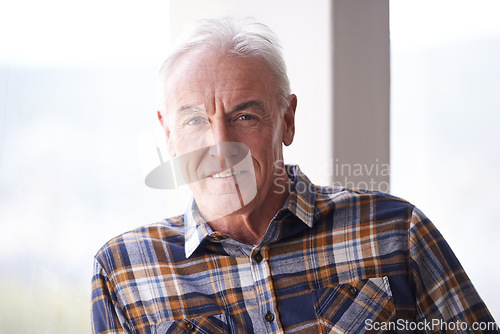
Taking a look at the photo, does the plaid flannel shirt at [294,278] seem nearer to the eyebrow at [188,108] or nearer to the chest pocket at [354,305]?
the chest pocket at [354,305]

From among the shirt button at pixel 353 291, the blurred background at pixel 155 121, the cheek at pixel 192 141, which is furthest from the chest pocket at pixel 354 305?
the blurred background at pixel 155 121

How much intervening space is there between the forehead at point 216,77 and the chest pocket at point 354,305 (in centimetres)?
44

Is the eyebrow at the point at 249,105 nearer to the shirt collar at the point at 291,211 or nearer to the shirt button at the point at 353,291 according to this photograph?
the shirt collar at the point at 291,211

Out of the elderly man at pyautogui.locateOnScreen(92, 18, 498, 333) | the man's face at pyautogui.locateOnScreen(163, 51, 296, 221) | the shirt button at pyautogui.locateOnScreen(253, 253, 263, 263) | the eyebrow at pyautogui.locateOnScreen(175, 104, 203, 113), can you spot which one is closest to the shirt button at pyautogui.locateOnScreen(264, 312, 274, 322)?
the elderly man at pyautogui.locateOnScreen(92, 18, 498, 333)

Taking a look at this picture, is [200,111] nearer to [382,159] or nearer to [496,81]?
[382,159]

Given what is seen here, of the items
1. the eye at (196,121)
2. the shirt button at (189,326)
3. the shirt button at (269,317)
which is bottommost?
the shirt button at (189,326)

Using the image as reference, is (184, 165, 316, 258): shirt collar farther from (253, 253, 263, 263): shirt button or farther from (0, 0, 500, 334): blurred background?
(0, 0, 500, 334): blurred background

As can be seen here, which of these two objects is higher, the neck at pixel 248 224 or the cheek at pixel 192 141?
the cheek at pixel 192 141

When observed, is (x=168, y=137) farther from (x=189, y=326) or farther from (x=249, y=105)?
(x=189, y=326)

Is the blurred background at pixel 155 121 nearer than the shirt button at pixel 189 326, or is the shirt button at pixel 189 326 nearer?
the shirt button at pixel 189 326

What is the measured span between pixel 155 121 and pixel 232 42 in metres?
0.45

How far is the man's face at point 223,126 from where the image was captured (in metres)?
1.08

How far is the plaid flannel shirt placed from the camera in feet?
3.50

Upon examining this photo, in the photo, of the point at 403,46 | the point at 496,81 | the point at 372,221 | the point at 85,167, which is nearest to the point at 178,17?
the point at 85,167
